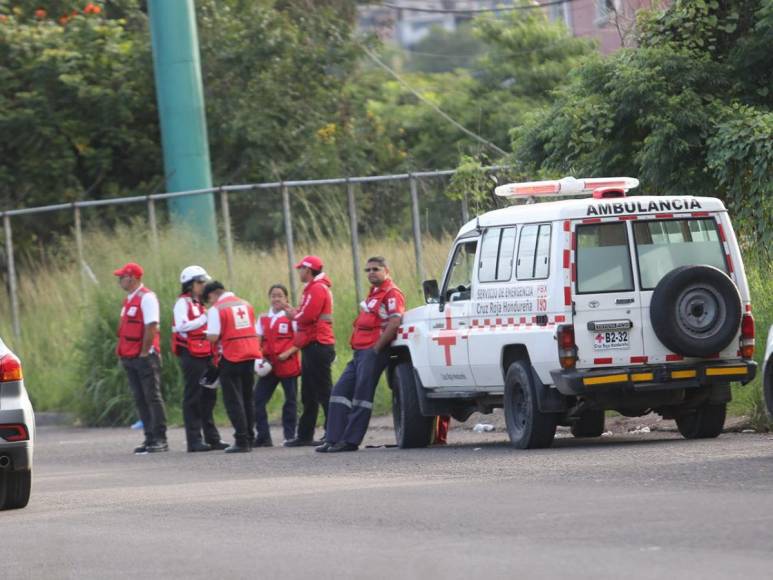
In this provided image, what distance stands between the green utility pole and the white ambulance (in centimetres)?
1024

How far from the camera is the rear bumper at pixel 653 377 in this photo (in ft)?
48.1

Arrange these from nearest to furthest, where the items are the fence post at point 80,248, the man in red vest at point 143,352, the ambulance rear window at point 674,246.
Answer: the ambulance rear window at point 674,246 < the man in red vest at point 143,352 < the fence post at point 80,248

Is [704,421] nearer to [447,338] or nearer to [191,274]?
[447,338]

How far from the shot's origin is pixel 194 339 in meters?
18.7

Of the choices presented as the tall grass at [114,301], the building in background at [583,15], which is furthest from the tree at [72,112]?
the building in background at [583,15]

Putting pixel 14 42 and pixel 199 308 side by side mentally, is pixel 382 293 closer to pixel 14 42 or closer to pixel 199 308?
pixel 199 308

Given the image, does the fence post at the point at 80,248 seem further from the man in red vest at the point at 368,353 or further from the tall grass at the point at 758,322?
the tall grass at the point at 758,322

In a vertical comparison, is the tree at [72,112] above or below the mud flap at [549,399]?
above

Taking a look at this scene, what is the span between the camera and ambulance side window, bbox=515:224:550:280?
15078 mm

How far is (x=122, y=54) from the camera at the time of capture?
3097 cm

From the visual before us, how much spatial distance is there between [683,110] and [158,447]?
6324mm

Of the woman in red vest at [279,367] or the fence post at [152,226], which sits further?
the fence post at [152,226]

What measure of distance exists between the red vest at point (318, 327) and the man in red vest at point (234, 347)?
0.45 metres

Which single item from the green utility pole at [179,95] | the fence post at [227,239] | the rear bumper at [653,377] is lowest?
the rear bumper at [653,377]
